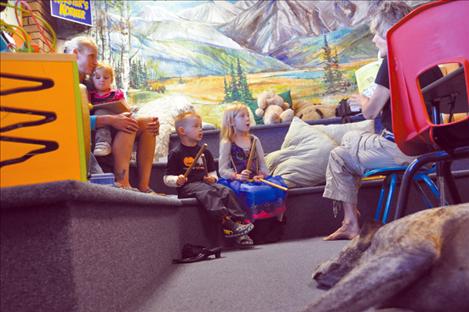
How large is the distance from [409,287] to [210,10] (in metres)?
6.06

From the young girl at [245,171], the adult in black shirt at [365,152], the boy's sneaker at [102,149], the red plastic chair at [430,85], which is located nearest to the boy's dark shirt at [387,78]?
the adult in black shirt at [365,152]

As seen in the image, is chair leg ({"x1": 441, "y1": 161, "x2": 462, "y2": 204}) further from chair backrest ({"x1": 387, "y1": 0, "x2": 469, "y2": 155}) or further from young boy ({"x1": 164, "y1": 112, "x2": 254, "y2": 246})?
young boy ({"x1": 164, "y1": 112, "x2": 254, "y2": 246})

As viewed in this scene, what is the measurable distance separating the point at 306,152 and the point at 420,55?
2.11 m

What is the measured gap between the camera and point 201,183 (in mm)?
3236

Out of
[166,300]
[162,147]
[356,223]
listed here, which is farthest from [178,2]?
[166,300]

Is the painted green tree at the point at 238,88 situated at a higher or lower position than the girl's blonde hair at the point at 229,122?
higher

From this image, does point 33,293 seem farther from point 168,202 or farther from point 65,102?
point 168,202

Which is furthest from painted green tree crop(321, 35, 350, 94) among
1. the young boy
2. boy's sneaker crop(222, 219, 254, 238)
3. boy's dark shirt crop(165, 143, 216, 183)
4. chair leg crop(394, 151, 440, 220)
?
chair leg crop(394, 151, 440, 220)

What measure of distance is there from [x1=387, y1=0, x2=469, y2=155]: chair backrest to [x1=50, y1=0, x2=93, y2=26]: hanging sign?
364 centimetres

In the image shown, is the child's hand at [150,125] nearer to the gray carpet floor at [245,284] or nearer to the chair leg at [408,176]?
the gray carpet floor at [245,284]

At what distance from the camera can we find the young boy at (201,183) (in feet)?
10.0

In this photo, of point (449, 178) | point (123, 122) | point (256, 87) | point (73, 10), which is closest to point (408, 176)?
point (449, 178)

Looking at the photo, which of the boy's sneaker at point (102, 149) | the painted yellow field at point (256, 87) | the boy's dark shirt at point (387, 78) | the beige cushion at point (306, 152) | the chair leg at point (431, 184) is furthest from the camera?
the painted yellow field at point (256, 87)

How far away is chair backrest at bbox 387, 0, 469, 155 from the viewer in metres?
1.36
